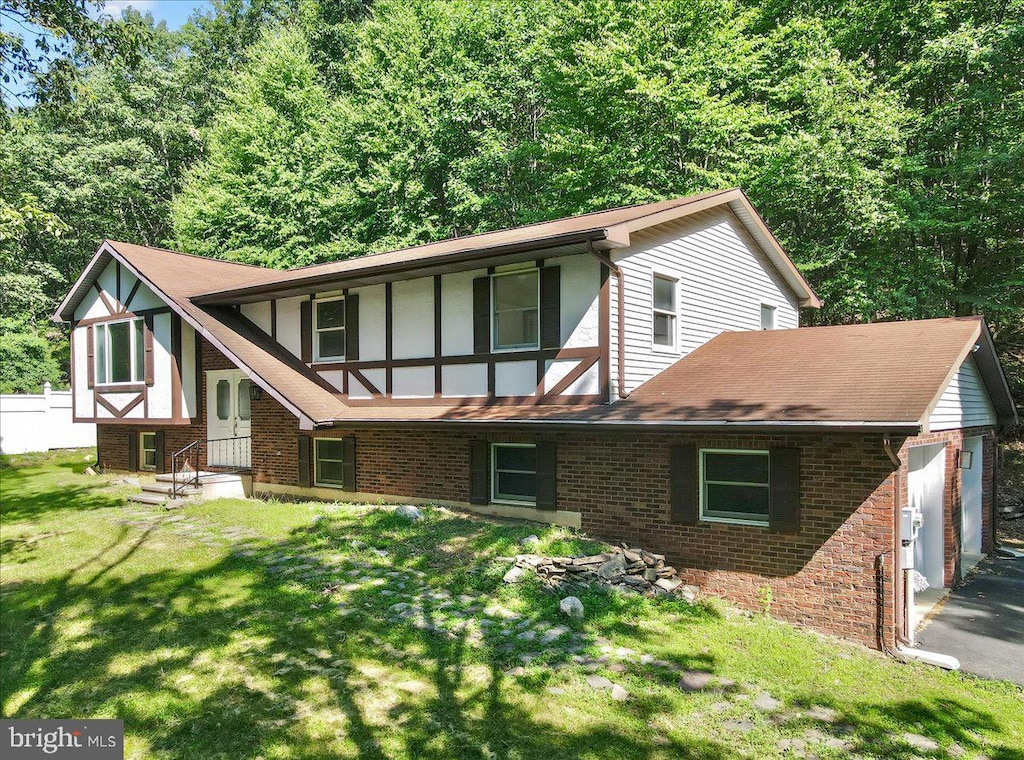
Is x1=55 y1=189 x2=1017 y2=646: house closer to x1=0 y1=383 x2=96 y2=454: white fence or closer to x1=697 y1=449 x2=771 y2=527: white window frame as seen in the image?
x1=697 y1=449 x2=771 y2=527: white window frame

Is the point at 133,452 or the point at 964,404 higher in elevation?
the point at 964,404

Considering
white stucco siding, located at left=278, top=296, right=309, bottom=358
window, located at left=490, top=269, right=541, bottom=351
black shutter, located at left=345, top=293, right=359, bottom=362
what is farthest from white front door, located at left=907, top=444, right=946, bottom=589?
white stucco siding, located at left=278, top=296, right=309, bottom=358

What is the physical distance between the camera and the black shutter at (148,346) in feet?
52.6

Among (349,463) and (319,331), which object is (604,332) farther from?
(319,331)

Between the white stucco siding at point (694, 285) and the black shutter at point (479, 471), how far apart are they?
2.77 metres

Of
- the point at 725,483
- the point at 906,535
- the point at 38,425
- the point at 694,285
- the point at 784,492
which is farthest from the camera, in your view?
the point at 38,425

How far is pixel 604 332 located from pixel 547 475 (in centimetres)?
249

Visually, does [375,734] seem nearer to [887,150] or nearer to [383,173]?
[887,150]

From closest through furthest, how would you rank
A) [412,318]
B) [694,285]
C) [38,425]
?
[694,285] < [412,318] < [38,425]

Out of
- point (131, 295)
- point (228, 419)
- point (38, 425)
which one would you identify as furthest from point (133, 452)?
point (38, 425)

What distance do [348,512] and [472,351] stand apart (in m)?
3.72

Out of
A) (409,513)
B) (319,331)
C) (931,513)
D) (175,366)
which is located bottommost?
(409,513)

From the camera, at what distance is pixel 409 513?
11.2 meters

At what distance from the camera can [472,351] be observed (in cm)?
1189
